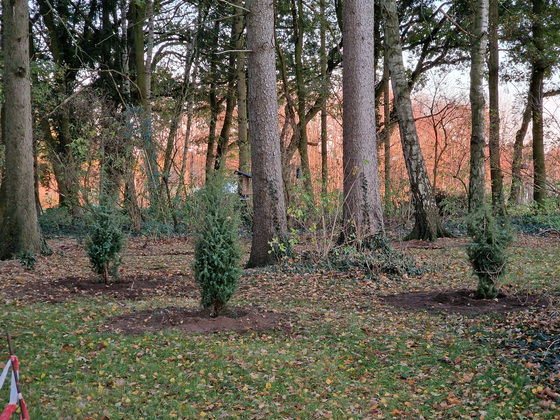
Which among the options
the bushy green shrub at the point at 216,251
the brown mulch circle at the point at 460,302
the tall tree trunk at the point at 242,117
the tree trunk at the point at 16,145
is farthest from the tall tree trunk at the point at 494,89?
the tree trunk at the point at 16,145

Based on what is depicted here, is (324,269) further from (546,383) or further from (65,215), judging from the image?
(65,215)

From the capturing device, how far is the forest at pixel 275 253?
14.0 ft

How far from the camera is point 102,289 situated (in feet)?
25.0

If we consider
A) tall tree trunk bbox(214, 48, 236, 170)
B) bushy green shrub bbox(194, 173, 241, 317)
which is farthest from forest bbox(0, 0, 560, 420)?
tall tree trunk bbox(214, 48, 236, 170)

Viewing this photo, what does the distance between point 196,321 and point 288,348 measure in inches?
50.0

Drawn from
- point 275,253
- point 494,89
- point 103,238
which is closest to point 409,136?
point 494,89

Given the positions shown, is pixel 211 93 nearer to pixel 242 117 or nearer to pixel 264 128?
pixel 242 117

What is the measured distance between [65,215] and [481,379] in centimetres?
1549

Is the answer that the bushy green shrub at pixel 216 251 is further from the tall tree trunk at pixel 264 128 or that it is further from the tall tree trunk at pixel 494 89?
the tall tree trunk at pixel 494 89

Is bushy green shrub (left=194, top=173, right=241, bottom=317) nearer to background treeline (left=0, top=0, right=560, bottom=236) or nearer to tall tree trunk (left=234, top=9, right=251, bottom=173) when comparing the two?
background treeline (left=0, top=0, right=560, bottom=236)

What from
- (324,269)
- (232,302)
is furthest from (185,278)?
(324,269)

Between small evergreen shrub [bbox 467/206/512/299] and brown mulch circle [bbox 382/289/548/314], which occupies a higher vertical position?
small evergreen shrub [bbox 467/206/512/299]

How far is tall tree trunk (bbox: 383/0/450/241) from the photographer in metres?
11.9

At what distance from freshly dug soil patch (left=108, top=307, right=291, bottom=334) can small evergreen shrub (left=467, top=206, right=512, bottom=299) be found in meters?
2.65
